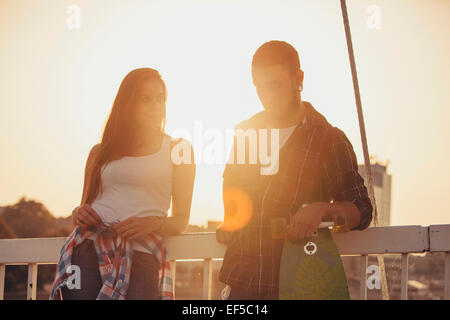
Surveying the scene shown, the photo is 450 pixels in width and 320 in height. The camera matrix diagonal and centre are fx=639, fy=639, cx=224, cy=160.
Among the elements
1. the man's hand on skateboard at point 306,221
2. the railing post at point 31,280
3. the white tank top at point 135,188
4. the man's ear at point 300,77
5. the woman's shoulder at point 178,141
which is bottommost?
the railing post at point 31,280

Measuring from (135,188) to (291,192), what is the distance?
635 millimetres

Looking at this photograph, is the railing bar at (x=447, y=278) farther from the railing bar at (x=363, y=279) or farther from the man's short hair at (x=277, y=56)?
the man's short hair at (x=277, y=56)

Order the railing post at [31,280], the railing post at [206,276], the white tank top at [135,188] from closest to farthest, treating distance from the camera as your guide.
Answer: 1. the white tank top at [135,188]
2. the railing post at [206,276]
3. the railing post at [31,280]

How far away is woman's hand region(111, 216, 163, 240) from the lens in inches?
91.2

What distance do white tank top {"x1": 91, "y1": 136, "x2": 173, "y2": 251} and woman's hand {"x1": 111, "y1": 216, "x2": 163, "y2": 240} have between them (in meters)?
0.04

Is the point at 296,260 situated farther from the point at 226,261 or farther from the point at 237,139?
the point at 237,139

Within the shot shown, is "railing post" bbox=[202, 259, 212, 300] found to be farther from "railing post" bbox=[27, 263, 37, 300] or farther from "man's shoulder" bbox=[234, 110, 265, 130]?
"railing post" bbox=[27, 263, 37, 300]

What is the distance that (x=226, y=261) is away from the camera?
2178 mm

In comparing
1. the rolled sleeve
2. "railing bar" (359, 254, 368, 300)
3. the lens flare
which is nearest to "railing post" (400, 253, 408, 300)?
"railing bar" (359, 254, 368, 300)

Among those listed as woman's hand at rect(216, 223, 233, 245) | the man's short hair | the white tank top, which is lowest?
woman's hand at rect(216, 223, 233, 245)

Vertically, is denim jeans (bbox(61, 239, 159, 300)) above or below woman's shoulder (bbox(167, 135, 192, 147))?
below

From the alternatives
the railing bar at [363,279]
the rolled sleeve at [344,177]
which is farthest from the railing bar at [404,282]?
the rolled sleeve at [344,177]

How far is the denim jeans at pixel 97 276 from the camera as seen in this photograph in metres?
2.29

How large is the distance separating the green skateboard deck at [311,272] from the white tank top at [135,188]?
1.92ft
